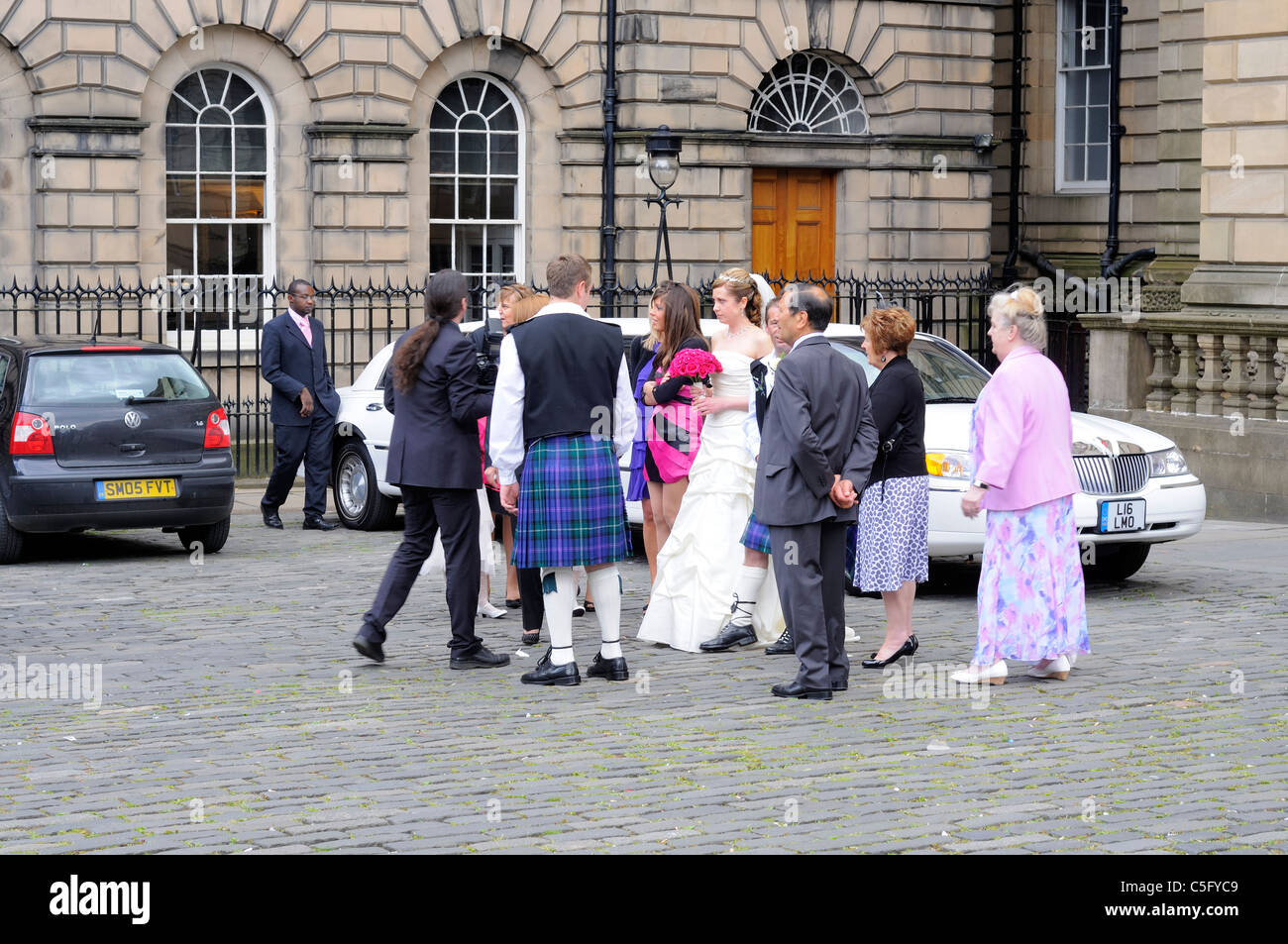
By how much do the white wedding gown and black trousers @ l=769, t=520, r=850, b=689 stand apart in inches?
49.3

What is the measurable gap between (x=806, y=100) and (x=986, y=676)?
57.7 ft

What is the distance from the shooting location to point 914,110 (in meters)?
25.8

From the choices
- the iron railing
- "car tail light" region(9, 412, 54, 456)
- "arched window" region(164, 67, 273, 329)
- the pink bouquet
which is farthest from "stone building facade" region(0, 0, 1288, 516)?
"car tail light" region(9, 412, 54, 456)

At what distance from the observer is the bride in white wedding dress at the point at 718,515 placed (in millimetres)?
9891

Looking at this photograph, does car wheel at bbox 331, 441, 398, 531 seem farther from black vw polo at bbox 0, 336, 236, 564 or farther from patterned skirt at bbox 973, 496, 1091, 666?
patterned skirt at bbox 973, 496, 1091, 666

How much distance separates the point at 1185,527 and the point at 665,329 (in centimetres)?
372

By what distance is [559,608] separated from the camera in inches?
345

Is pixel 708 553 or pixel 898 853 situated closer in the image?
pixel 898 853

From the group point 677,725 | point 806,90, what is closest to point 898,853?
point 677,725

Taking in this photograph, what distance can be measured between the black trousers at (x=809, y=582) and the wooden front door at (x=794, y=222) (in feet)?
55.5

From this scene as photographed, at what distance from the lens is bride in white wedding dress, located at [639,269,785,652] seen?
9.89 metres

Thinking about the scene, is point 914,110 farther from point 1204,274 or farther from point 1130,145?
point 1204,274

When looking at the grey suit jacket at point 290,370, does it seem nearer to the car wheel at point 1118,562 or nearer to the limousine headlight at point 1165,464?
the car wheel at point 1118,562

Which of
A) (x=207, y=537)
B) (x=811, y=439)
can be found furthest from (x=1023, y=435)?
(x=207, y=537)
